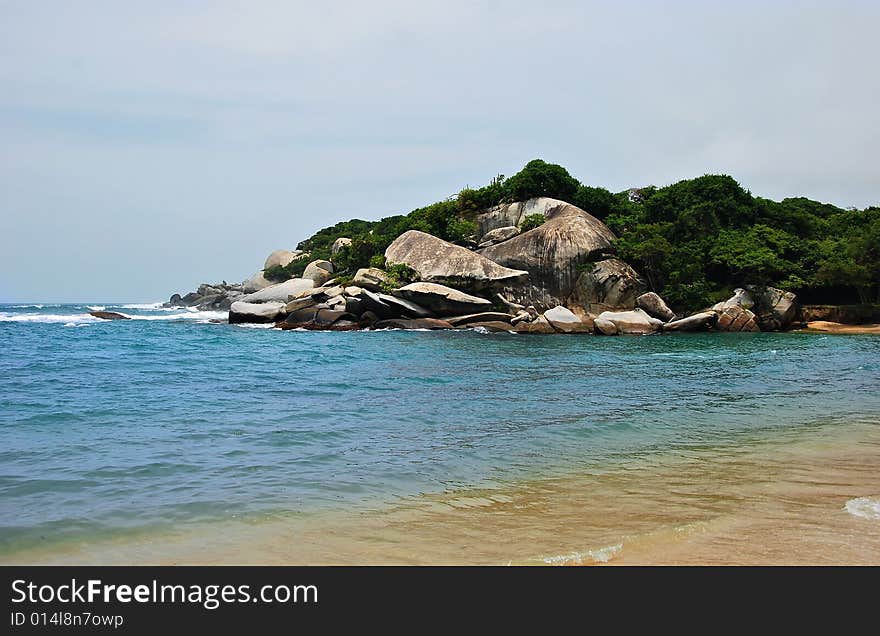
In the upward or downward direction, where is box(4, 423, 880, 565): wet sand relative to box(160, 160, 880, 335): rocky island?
downward

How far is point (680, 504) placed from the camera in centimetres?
600

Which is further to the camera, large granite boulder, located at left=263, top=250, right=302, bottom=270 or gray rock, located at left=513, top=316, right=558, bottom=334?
large granite boulder, located at left=263, top=250, right=302, bottom=270

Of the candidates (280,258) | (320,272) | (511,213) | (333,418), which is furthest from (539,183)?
(333,418)

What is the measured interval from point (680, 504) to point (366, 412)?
248 inches

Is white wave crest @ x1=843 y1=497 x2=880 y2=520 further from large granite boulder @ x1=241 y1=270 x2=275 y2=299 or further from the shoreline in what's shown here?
large granite boulder @ x1=241 y1=270 x2=275 y2=299

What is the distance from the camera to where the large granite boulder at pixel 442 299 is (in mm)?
32625

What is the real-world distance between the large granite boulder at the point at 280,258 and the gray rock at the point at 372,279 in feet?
86.9

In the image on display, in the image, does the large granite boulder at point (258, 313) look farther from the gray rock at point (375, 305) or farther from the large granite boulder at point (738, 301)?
the large granite boulder at point (738, 301)

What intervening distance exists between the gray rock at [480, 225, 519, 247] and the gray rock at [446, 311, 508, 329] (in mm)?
7219

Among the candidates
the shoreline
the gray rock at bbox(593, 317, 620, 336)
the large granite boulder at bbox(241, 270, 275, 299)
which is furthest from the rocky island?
the large granite boulder at bbox(241, 270, 275, 299)

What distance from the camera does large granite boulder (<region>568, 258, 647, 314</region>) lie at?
35594 mm

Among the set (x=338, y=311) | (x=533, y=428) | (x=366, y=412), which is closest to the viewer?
(x=533, y=428)
